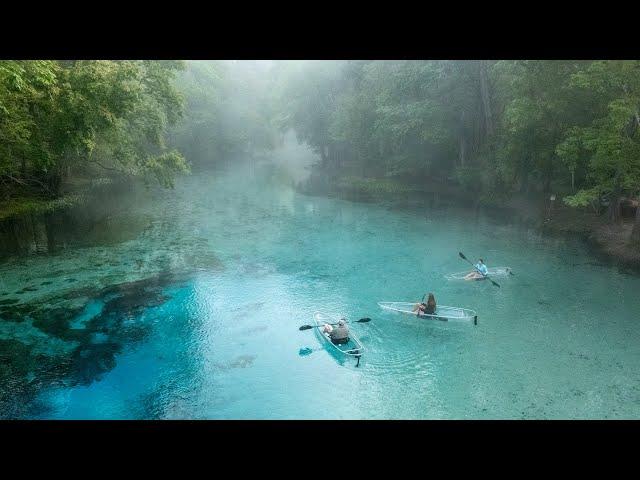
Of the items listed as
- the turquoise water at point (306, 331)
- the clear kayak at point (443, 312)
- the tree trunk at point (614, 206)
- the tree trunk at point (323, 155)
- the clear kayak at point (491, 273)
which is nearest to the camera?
the turquoise water at point (306, 331)

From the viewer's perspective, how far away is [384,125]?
152 feet

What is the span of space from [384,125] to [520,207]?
51.5 ft

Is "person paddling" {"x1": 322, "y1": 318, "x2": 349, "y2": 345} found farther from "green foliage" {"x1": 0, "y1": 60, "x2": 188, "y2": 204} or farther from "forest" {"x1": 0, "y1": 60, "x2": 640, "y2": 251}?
"green foliage" {"x1": 0, "y1": 60, "x2": 188, "y2": 204}

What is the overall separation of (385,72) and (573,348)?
3652 centimetres

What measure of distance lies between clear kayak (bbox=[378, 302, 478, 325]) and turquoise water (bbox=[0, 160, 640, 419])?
0.44m

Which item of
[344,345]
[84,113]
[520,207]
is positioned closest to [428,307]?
[344,345]

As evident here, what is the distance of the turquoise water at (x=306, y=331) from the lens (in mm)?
14180

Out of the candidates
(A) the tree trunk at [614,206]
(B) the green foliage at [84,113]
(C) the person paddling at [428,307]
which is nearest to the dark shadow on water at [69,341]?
(C) the person paddling at [428,307]

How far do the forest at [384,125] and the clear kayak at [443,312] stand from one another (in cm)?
1169

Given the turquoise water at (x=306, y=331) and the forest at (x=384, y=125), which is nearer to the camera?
the turquoise water at (x=306, y=331)

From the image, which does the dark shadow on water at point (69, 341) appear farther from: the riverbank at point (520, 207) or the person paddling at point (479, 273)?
the riverbank at point (520, 207)

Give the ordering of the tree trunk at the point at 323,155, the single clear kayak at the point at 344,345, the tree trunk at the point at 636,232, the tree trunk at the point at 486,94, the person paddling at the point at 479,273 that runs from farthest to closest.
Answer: the tree trunk at the point at 323,155, the tree trunk at the point at 486,94, the tree trunk at the point at 636,232, the person paddling at the point at 479,273, the single clear kayak at the point at 344,345

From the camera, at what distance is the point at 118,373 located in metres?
15.7

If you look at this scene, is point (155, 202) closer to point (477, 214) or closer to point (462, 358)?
point (477, 214)
